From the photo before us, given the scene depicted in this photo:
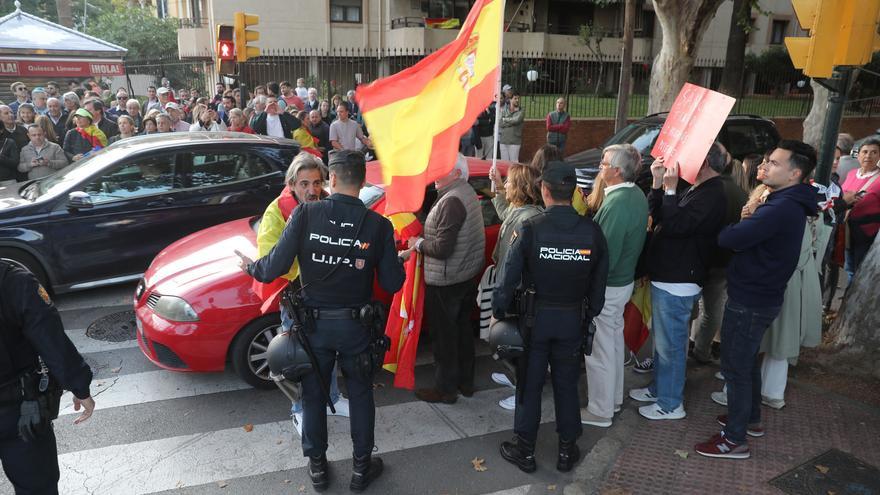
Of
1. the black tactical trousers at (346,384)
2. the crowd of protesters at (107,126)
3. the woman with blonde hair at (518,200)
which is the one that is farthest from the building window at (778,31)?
the black tactical trousers at (346,384)

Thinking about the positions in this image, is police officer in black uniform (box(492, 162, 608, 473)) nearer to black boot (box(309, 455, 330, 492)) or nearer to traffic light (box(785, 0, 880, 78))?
black boot (box(309, 455, 330, 492))

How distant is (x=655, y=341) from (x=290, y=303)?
2.56 m

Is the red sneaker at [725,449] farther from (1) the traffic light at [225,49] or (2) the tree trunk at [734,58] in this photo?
(2) the tree trunk at [734,58]

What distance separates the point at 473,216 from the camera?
14.3 feet

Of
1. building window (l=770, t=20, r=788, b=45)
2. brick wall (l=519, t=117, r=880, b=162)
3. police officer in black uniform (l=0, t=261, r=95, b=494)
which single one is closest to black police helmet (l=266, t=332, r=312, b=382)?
police officer in black uniform (l=0, t=261, r=95, b=494)

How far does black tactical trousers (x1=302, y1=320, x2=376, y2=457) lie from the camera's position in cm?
348

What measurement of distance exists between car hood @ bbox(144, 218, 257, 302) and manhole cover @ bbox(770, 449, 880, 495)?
388 cm

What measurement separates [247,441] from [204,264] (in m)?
1.52

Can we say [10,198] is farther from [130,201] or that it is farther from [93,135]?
[93,135]

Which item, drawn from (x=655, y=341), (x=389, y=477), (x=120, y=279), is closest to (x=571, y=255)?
(x=655, y=341)

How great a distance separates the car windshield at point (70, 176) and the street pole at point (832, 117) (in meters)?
6.79

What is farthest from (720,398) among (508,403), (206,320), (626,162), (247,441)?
(206,320)

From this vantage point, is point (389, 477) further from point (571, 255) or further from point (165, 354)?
point (165, 354)

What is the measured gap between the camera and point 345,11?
31.0m
